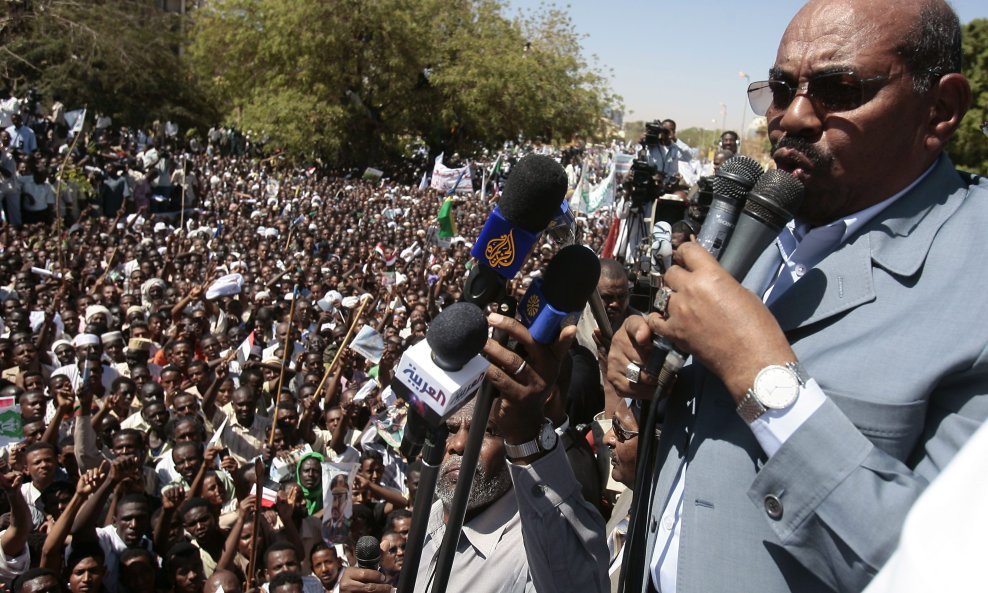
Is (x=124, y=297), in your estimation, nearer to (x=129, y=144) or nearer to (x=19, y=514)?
(x=19, y=514)

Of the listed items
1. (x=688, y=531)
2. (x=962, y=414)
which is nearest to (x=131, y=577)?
(x=688, y=531)

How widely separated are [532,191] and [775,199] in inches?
16.0

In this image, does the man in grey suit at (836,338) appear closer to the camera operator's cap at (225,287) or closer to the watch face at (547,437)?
the watch face at (547,437)

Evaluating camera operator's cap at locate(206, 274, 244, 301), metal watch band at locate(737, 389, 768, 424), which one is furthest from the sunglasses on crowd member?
camera operator's cap at locate(206, 274, 244, 301)

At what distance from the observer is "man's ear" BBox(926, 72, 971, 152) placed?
125cm

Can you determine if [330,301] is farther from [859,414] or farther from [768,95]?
[859,414]

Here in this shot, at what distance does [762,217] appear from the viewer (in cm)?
122

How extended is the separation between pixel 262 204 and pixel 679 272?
18784 mm

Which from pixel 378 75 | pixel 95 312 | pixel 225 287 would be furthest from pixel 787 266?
pixel 378 75

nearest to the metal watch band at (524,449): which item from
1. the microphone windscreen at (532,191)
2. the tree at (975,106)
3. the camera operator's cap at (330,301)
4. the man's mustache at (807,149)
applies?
the microphone windscreen at (532,191)

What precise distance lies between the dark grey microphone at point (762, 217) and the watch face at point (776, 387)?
19 centimetres

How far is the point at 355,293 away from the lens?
1137 cm

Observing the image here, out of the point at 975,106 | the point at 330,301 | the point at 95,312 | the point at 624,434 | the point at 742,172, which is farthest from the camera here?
the point at 975,106

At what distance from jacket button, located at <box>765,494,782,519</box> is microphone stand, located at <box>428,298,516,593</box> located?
0.50m
